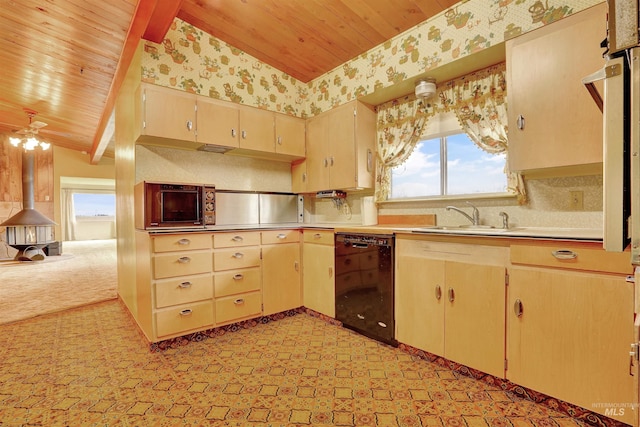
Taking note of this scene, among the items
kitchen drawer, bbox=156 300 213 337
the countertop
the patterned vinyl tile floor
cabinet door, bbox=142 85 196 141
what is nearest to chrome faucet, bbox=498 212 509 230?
the countertop

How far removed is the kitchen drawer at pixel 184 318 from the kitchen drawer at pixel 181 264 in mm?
277

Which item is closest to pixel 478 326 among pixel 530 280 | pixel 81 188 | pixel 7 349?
pixel 530 280

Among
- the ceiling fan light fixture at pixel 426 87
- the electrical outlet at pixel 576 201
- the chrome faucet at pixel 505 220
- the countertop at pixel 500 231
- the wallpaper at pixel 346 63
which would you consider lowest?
the countertop at pixel 500 231

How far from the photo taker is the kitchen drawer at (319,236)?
2848 millimetres

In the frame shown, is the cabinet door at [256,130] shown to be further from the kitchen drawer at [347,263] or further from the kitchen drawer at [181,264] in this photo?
the kitchen drawer at [347,263]

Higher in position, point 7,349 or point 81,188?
point 81,188

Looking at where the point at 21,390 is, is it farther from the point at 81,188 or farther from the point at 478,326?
the point at 81,188

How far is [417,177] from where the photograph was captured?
9.78ft

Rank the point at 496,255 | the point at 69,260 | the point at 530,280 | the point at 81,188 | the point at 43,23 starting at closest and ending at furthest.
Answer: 1. the point at 530,280
2. the point at 496,255
3. the point at 43,23
4. the point at 69,260
5. the point at 81,188

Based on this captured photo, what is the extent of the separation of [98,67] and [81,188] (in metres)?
9.81

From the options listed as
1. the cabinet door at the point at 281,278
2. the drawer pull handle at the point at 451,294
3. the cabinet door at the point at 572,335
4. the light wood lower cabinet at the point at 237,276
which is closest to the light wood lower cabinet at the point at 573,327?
the cabinet door at the point at 572,335

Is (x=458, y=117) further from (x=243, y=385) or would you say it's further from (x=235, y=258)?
(x=243, y=385)

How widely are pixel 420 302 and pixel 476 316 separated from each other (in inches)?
15.2

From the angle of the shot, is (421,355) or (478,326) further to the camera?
(421,355)
